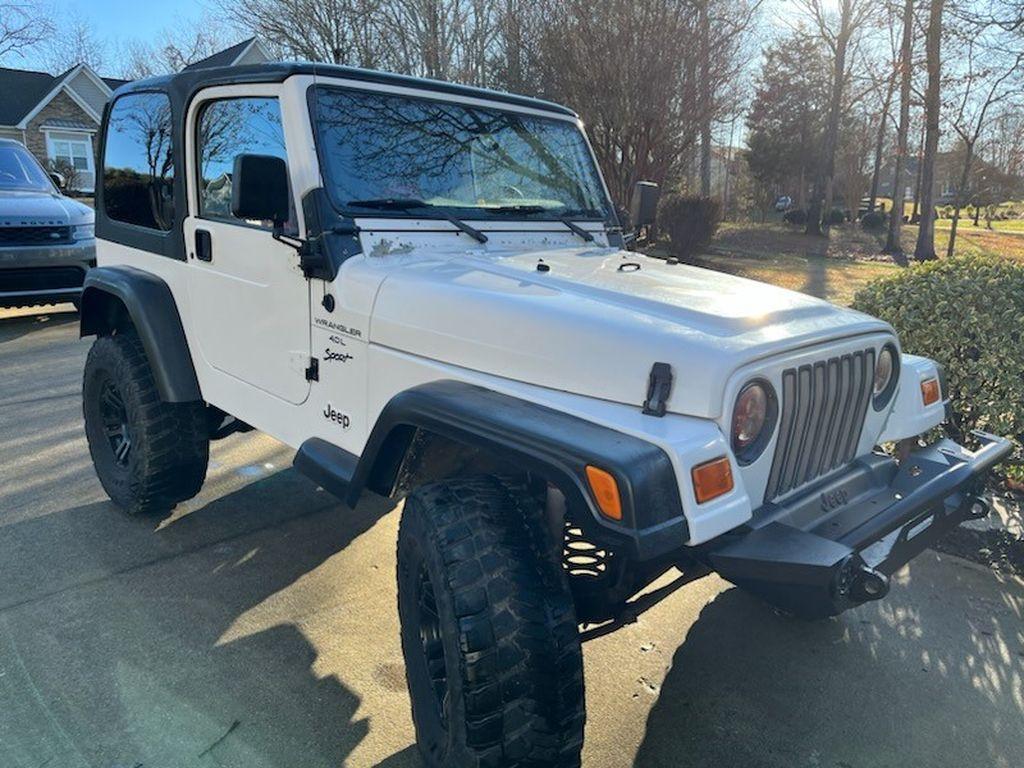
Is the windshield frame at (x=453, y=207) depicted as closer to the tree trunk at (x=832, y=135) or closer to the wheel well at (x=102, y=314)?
the wheel well at (x=102, y=314)

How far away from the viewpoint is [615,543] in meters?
1.80

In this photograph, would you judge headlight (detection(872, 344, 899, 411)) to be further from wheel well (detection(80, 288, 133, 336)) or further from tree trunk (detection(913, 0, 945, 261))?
tree trunk (detection(913, 0, 945, 261))

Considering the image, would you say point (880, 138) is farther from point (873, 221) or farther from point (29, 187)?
point (29, 187)

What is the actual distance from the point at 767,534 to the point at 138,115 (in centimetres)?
365

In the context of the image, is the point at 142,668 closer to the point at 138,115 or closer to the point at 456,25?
the point at 138,115

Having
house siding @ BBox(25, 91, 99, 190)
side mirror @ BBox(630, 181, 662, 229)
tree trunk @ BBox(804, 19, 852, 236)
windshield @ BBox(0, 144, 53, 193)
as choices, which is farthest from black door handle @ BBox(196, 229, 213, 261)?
house siding @ BBox(25, 91, 99, 190)

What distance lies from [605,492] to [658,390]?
350 millimetres

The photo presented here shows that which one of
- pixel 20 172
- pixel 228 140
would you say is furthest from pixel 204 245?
pixel 20 172

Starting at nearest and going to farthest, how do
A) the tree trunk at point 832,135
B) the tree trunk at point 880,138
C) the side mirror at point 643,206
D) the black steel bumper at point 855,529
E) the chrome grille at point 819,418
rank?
the black steel bumper at point 855,529 < the chrome grille at point 819,418 < the side mirror at point 643,206 < the tree trunk at point 880,138 < the tree trunk at point 832,135

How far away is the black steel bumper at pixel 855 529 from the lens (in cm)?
189

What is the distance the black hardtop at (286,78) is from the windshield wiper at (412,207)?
519mm

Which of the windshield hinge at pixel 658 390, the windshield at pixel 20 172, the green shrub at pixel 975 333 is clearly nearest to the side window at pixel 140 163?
the windshield hinge at pixel 658 390

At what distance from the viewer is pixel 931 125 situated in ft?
57.5

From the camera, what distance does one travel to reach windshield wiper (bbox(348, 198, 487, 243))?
2848 mm
